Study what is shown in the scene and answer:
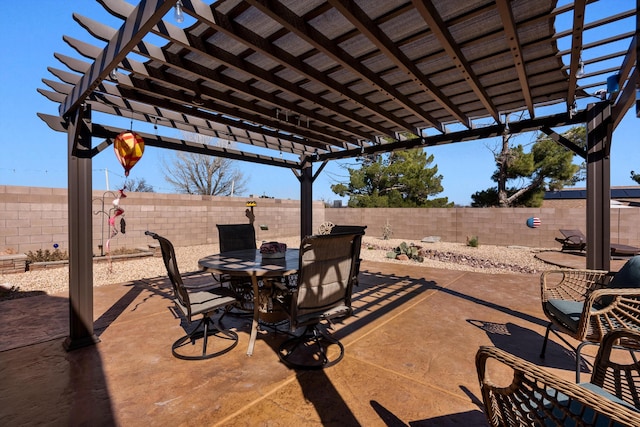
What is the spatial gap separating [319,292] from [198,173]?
1901 centimetres

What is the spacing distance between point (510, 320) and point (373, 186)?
48.5 ft

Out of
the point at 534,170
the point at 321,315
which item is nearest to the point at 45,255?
the point at 321,315

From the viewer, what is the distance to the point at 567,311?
2076 millimetres

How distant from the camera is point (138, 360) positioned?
90.7 inches

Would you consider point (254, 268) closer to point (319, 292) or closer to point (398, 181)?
point (319, 292)

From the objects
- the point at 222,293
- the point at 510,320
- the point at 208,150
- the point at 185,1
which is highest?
the point at 185,1

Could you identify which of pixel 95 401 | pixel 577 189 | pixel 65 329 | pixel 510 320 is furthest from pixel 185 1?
pixel 577 189

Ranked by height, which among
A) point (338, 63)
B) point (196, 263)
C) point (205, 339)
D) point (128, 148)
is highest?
point (338, 63)

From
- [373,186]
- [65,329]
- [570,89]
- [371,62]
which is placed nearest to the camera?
[371,62]

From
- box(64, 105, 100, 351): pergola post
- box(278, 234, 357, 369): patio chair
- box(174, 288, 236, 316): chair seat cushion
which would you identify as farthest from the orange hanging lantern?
box(278, 234, 357, 369): patio chair

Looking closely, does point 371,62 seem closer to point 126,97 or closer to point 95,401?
point 126,97

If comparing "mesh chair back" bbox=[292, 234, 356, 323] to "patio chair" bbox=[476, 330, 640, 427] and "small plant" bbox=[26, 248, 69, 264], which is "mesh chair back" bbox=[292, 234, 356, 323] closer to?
"patio chair" bbox=[476, 330, 640, 427]

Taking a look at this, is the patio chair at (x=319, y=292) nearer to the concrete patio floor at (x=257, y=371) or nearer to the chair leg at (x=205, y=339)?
the concrete patio floor at (x=257, y=371)

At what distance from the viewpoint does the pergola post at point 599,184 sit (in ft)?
9.46
